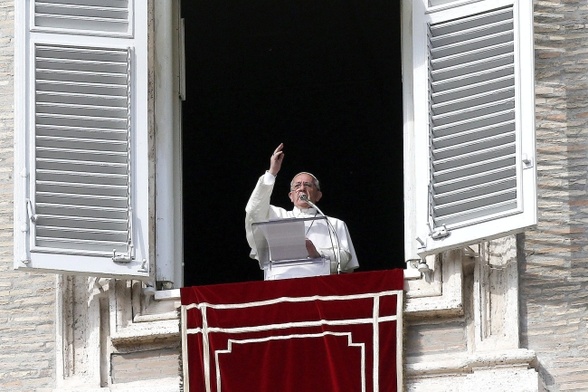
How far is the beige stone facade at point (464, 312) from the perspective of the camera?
11.9m

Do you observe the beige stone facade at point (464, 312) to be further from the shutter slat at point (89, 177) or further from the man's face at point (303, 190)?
the man's face at point (303, 190)

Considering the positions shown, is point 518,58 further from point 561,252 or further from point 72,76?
point 72,76

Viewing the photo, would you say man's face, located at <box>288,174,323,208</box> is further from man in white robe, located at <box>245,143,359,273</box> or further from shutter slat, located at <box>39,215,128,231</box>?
shutter slat, located at <box>39,215,128,231</box>

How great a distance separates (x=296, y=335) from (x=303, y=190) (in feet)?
5.38

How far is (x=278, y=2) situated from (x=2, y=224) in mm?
3257

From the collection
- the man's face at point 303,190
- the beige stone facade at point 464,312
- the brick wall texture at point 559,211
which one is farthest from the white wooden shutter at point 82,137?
the brick wall texture at point 559,211

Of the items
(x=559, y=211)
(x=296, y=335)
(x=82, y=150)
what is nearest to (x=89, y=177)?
(x=82, y=150)

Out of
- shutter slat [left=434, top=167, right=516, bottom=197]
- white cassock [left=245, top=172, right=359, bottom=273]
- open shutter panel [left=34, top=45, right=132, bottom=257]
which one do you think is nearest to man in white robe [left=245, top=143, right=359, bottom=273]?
white cassock [left=245, top=172, right=359, bottom=273]

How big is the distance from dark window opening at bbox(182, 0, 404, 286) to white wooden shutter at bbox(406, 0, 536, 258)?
9.73 ft

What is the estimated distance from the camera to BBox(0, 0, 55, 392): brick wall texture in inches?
481

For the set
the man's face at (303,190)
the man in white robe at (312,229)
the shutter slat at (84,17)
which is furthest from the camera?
the man's face at (303,190)

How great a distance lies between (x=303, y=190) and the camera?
13.4 meters

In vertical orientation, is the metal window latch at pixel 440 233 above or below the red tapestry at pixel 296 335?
above

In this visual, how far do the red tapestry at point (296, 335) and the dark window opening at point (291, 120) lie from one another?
3374mm
